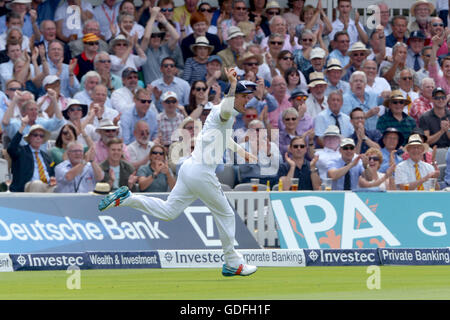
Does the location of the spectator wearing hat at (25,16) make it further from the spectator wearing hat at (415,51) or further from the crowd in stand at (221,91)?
the spectator wearing hat at (415,51)

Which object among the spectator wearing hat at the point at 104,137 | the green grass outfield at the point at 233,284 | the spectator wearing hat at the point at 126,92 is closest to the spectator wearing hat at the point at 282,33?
the spectator wearing hat at the point at 126,92

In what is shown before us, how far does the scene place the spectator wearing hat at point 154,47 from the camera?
1617 centimetres

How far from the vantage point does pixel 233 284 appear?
30.1ft

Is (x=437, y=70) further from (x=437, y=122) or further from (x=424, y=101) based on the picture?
(x=437, y=122)

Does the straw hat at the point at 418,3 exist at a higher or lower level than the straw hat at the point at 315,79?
higher

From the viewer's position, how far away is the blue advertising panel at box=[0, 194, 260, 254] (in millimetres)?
11391

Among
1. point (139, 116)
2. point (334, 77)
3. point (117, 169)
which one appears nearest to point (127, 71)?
point (139, 116)

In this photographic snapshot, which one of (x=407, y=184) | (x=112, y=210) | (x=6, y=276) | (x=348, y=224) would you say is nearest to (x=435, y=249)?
(x=348, y=224)

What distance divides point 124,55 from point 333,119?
3.79 metres

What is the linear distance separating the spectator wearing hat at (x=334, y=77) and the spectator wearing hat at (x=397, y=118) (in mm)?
945

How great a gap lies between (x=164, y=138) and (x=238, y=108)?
5.24 m

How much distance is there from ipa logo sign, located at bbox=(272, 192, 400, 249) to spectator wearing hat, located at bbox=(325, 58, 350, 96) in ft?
14.5

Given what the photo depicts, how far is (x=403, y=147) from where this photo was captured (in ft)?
47.6

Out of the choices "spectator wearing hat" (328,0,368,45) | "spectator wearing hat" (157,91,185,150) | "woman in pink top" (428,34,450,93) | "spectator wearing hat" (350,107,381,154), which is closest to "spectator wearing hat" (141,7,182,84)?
"spectator wearing hat" (157,91,185,150)
